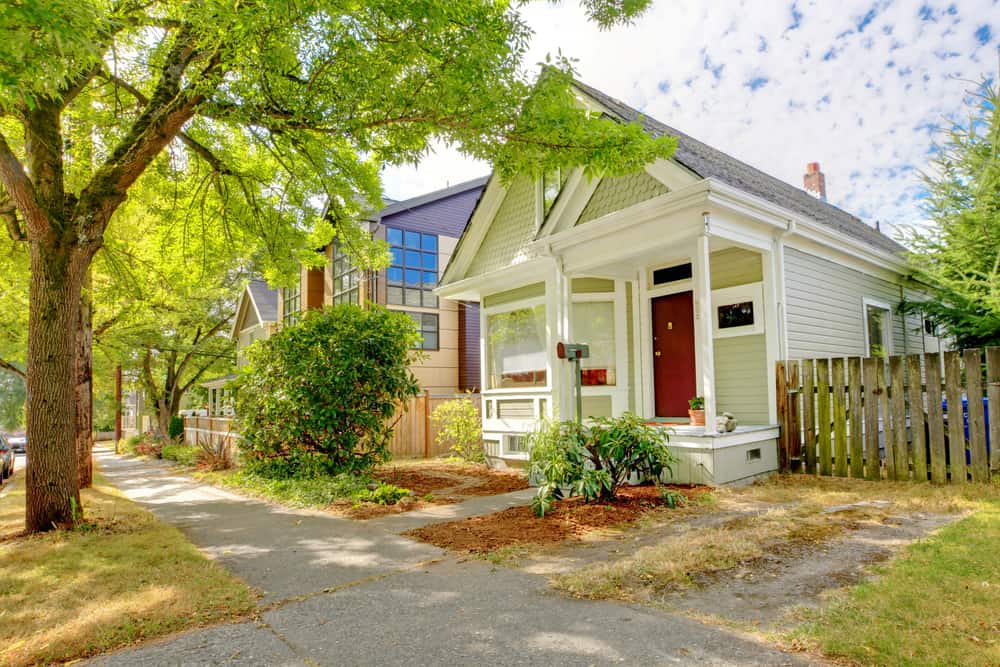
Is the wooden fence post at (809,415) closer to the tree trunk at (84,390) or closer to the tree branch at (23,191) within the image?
the tree branch at (23,191)

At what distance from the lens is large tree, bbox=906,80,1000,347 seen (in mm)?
8398

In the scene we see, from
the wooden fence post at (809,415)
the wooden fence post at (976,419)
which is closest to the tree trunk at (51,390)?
the wooden fence post at (809,415)

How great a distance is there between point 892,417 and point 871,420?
9.0 inches

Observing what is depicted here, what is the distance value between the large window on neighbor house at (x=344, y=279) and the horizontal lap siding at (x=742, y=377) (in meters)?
12.1

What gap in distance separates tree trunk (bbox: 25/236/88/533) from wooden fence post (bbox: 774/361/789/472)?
332 inches

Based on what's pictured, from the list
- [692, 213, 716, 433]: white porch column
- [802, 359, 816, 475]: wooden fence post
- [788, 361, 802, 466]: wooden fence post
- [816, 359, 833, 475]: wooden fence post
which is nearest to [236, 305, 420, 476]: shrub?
[692, 213, 716, 433]: white porch column

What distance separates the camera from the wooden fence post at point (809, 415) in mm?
7684

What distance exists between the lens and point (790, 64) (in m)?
8.41

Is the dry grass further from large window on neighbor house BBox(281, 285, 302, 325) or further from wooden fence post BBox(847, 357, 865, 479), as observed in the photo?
large window on neighbor house BBox(281, 285, 302, 325)

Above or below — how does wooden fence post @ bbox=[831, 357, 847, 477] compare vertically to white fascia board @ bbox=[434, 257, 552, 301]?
below

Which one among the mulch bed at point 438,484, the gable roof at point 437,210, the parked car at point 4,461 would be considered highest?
the gable roof at point 437,210

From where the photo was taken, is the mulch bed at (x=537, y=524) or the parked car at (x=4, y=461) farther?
the parked car at (x=4, y=461)

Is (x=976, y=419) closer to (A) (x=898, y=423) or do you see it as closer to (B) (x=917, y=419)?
(B) (x=917, y=419)

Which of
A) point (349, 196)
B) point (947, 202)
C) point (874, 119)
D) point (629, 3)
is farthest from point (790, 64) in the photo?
point (349, 196)
